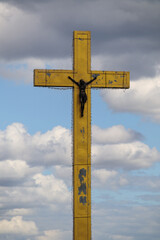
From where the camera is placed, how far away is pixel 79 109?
2175 cm

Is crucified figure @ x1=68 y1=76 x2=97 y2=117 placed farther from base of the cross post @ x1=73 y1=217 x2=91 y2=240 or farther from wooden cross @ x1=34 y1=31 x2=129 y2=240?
base of the cross post @ x1=73 y1=217 x2=91 y2=240

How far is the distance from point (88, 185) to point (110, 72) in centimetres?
514

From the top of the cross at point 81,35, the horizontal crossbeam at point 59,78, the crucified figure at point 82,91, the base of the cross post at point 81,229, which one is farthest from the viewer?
the top of the cross at point 81,35

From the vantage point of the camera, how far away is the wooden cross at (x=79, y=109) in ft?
69.6

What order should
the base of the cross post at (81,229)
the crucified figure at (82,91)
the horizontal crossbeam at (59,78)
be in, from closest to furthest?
the base of the cross post at (81,229), the crucified figure at (82,91), the horizontal crossbeam at (59,78)

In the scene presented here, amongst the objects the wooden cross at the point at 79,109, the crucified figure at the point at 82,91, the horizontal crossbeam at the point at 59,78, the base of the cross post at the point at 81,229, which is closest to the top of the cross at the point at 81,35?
the wooden cross at the point at 79,109

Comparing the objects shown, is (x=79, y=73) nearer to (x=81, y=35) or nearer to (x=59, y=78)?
(x=59, y=78)

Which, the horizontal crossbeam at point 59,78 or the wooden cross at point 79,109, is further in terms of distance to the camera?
the horizontal crossbeam at point 59,78

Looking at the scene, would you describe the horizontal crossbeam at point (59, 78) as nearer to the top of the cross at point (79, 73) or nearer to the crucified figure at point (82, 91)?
the top of the cross at point (79, 73)

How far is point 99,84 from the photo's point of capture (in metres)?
22.3

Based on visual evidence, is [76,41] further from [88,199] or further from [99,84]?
[88,199]

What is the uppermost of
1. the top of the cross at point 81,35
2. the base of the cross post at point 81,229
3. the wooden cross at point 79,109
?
the top of the cross at point 81,35

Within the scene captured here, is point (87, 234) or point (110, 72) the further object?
point (110, 72)

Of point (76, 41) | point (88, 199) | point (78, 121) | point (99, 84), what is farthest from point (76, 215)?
point (76, 41)
